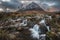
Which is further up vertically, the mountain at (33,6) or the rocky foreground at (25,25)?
the mountain at (33,6)

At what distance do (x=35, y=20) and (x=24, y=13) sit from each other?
0.48 m

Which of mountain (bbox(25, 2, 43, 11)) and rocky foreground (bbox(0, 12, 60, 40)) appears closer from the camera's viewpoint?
rocky foreground (bbox(0, 12, 60, 40))

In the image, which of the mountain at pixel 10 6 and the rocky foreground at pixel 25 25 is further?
Result: the mountain at pixel 10 6

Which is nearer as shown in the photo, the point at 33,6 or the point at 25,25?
the point at 25,25

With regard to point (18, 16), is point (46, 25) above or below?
below

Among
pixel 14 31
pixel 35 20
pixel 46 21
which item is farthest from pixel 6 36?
pixel 46 21

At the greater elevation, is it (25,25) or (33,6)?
(33,6)

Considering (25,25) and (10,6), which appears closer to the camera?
(25,25)

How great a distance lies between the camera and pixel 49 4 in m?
5.09

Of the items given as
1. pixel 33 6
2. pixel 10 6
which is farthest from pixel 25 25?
pixel 10 6

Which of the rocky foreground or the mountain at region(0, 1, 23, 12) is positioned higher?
the mountain at region(0, 1, 23, 12)

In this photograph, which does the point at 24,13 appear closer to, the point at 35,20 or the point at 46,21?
the point at 35,20

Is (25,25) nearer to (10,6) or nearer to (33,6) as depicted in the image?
(33,6)

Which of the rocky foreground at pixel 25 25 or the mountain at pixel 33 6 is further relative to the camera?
the mountain at pixel 33 6
